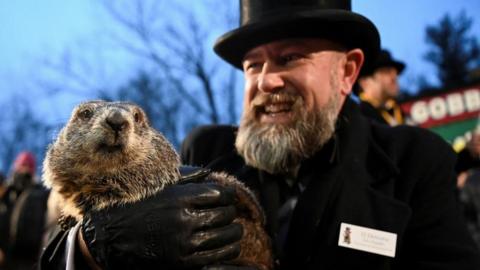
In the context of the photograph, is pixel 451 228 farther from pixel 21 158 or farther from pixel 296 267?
pixel 21 158

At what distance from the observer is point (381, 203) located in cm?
257

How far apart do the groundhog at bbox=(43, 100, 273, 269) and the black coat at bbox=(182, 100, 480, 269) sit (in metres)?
0.37

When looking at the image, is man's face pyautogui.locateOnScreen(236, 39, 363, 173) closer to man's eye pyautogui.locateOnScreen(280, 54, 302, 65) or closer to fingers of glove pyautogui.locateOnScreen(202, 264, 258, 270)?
man's eye pyautogui.locateOnScreen(280, 54, 302, 65)

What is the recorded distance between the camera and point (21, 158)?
23.6 feet

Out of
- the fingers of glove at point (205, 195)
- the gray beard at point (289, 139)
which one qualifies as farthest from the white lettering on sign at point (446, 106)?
the fingers of glove at point (205, 195)

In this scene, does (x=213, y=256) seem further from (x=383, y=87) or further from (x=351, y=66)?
(x=383, y=87)

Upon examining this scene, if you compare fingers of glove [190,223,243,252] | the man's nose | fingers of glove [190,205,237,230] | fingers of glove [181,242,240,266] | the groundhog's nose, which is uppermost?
the man's nose

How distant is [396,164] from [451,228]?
45 cm

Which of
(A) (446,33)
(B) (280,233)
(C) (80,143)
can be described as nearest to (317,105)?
(B) (280,233)

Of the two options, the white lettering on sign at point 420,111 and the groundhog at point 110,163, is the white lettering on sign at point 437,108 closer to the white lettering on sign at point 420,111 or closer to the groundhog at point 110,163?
the white lettering on sign at point 420,111

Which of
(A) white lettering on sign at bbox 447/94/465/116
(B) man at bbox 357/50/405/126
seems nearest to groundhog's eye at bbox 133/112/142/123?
(B) man at bbox 357/50/405/126

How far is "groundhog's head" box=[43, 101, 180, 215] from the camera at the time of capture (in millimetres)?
2025

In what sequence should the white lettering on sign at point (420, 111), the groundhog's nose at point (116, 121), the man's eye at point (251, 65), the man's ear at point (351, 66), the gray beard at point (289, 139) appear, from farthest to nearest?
the white lettering on sign at point (420, 111) < the man's ear at point (351, 66) < the man's eye at point (251, 65) < the gray beard at point (289, 139) < the groundhog's nose at point (116, 121)

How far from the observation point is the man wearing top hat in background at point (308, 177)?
208 centimetres
